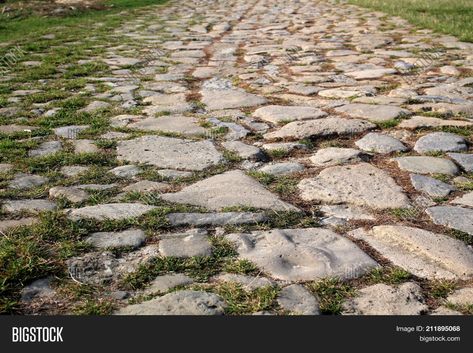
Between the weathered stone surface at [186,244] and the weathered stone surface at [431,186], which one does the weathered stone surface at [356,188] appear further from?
the weathered stone surface at [186,244]

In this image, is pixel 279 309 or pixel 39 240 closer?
pixel 279 309

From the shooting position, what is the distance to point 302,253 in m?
2.20

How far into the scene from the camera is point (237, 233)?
2359 millimetres

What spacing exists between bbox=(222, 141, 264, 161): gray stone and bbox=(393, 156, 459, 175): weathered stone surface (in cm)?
84

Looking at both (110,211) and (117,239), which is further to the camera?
(110,211)

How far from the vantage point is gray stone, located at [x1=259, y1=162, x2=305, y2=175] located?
10.1 ft

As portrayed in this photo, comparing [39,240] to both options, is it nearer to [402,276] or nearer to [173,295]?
[173,295]

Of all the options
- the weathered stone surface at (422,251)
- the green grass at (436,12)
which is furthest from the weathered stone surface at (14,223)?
the green grass at (436,12)

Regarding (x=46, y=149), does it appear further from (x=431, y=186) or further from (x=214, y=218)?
(x=431, y=186)

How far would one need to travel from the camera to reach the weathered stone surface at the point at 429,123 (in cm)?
372

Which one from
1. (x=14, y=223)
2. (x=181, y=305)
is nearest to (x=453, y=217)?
(x=181, y=305)

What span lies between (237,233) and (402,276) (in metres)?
0.73

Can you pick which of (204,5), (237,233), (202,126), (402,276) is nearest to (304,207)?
(237,233)

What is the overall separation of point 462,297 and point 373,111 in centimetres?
241
